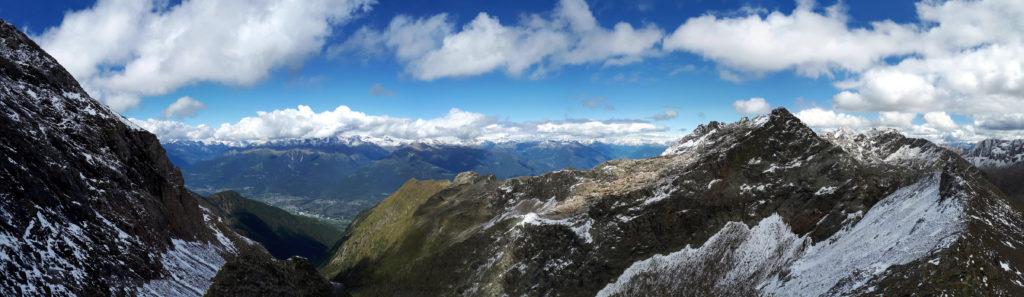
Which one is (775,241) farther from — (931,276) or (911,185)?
(931,276)

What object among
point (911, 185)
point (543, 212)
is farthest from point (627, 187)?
point (911, 185)

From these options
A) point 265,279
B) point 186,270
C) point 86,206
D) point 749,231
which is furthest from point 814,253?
point 86,206

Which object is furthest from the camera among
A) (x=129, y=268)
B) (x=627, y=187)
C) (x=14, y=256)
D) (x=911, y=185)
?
(x=627, y=187)

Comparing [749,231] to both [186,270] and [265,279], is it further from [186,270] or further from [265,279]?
[186,270]

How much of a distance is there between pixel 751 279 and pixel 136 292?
325 feet

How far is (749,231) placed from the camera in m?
118

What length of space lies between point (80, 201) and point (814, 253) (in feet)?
393

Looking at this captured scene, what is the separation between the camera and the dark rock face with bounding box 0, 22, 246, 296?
65.3 m

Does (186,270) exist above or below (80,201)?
below

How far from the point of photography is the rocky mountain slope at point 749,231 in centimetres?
7175

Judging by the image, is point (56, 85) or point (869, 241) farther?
point (56, 85)

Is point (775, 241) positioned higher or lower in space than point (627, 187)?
lower

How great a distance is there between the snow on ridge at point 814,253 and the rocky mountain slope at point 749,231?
12.6 inches

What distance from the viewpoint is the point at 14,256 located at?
58750 millimetres
